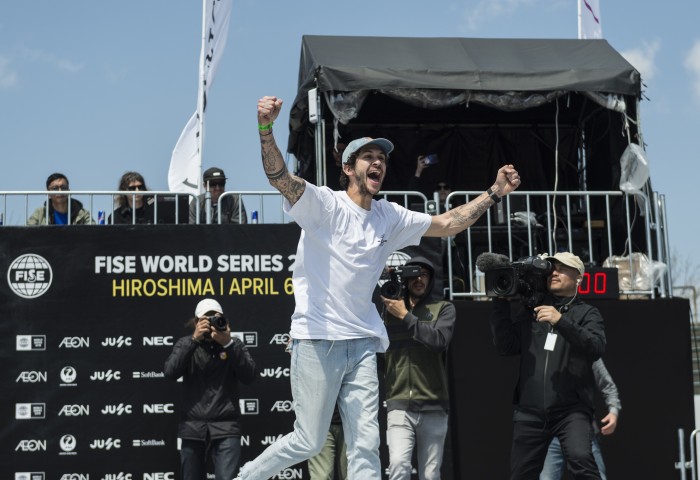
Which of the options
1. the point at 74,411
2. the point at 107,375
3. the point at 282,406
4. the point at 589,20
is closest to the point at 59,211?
the point at 107,375

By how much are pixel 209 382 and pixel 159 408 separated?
2.63 ft

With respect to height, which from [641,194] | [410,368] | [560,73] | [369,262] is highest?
[560,73]

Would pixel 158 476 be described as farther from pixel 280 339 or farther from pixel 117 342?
pixel 280 339

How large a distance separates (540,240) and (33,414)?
567 centimetres

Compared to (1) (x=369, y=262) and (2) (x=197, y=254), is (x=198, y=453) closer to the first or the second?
(2) (x=197, y=254)

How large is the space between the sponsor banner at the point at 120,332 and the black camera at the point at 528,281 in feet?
8.68

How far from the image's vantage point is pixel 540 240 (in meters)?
11.6

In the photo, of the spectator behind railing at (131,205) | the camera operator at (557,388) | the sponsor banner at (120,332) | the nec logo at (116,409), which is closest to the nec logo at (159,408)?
the sponsor banner at (120,332)

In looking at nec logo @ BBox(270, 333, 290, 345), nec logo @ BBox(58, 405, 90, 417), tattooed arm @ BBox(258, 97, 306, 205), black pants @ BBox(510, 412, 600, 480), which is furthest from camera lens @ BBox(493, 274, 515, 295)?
nec logo @ BBox(58, 405, 90, 417)

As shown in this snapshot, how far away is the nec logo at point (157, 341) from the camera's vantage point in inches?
376

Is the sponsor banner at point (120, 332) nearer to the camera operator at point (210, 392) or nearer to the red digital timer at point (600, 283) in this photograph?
the camera operator at point (210, 392)

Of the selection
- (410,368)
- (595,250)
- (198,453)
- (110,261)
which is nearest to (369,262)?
(410,368)

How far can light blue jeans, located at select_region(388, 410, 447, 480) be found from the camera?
27.2ft

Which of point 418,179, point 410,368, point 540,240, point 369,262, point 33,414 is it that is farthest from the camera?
point 418,179
